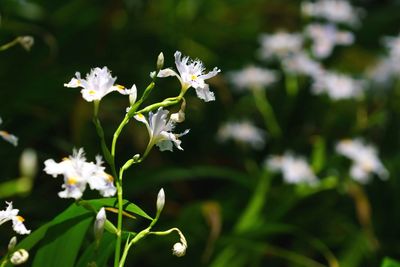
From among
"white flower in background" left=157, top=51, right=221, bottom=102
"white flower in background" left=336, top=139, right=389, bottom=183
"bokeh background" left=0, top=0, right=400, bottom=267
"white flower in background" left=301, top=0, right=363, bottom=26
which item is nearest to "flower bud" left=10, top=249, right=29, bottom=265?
"white flower in background" left=157, top=51, right=221, bottom=102

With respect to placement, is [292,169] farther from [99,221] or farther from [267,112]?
[99,221]

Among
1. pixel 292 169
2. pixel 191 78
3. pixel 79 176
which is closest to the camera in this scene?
pixel 79 176

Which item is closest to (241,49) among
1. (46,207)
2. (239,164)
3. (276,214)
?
(239,164)

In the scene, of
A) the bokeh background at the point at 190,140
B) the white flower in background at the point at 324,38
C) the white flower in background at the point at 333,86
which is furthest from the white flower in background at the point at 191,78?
the white flower in background at the point at 324,38

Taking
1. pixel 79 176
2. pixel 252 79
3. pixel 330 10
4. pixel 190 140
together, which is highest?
pixel 79 176

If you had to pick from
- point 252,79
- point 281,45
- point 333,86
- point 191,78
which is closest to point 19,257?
point 191,78

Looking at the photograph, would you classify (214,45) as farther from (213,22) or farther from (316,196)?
(316,196)

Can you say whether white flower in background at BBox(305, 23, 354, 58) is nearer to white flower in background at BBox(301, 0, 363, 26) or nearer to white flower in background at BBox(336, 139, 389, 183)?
white flower in background at BBox(301, 0, 363, 26)
